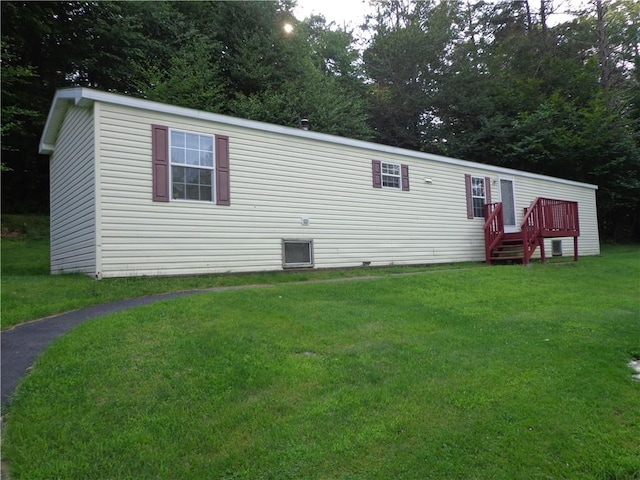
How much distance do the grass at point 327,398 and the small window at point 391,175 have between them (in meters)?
6.22

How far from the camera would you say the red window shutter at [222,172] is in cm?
817

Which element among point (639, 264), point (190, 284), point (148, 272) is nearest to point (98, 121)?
point (148, 272)

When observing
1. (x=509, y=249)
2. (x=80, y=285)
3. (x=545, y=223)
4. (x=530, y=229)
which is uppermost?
(x=545, y=223)

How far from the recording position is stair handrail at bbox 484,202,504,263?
12059mm

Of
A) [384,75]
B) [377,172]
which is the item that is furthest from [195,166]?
[384,75]

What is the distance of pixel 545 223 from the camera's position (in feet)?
38.2

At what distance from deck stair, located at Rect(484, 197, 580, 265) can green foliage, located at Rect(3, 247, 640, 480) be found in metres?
6.84

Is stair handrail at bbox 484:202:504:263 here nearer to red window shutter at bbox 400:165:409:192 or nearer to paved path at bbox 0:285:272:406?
red window shutter at bbox 400:165:409:192

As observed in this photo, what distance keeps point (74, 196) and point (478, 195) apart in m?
10.1

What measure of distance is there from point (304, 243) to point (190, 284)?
2.91 metres

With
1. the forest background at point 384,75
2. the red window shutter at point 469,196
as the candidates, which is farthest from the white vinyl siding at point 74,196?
the red window shutter at point 469,196

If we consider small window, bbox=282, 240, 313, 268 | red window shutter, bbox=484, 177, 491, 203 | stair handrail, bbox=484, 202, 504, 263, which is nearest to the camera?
small window, bbox=282, 240, 313, 268

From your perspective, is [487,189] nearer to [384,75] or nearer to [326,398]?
[326,398]

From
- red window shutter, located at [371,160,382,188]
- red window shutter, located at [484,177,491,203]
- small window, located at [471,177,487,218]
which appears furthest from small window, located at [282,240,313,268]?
red window shutter, located at [484,177,491,203]
